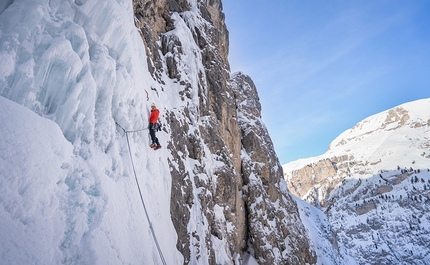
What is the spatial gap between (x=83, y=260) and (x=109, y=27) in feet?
21.3

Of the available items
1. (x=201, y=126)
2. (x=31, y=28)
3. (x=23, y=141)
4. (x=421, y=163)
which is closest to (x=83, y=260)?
(x=23, y=141)

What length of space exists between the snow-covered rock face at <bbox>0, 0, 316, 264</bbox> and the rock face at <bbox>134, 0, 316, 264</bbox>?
0.43ft

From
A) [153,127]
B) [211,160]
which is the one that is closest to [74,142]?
[153,127]

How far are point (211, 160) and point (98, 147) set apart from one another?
10647 millimetres

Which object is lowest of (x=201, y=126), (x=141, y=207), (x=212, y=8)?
(x=141, y=207)

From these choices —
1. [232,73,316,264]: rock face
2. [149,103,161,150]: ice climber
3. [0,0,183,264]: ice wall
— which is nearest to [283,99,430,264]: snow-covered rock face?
[232,73,316,264]: rock face

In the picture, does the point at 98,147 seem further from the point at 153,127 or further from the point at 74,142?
the point at 153,127

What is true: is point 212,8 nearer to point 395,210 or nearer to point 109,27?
point 109,27

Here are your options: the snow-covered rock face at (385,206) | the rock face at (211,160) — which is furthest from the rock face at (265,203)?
the snow-covered rock face at (385,206)

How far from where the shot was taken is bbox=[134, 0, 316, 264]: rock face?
12.1m

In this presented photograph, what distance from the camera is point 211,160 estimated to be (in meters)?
16.5

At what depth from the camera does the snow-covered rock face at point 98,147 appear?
4.24 m

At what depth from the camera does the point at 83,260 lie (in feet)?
14.6

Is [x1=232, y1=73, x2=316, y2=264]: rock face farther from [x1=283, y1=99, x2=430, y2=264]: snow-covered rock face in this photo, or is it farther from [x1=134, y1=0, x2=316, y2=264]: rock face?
[x1=283, y1=99, x2=430, y2=264]: snow-covered rock face
